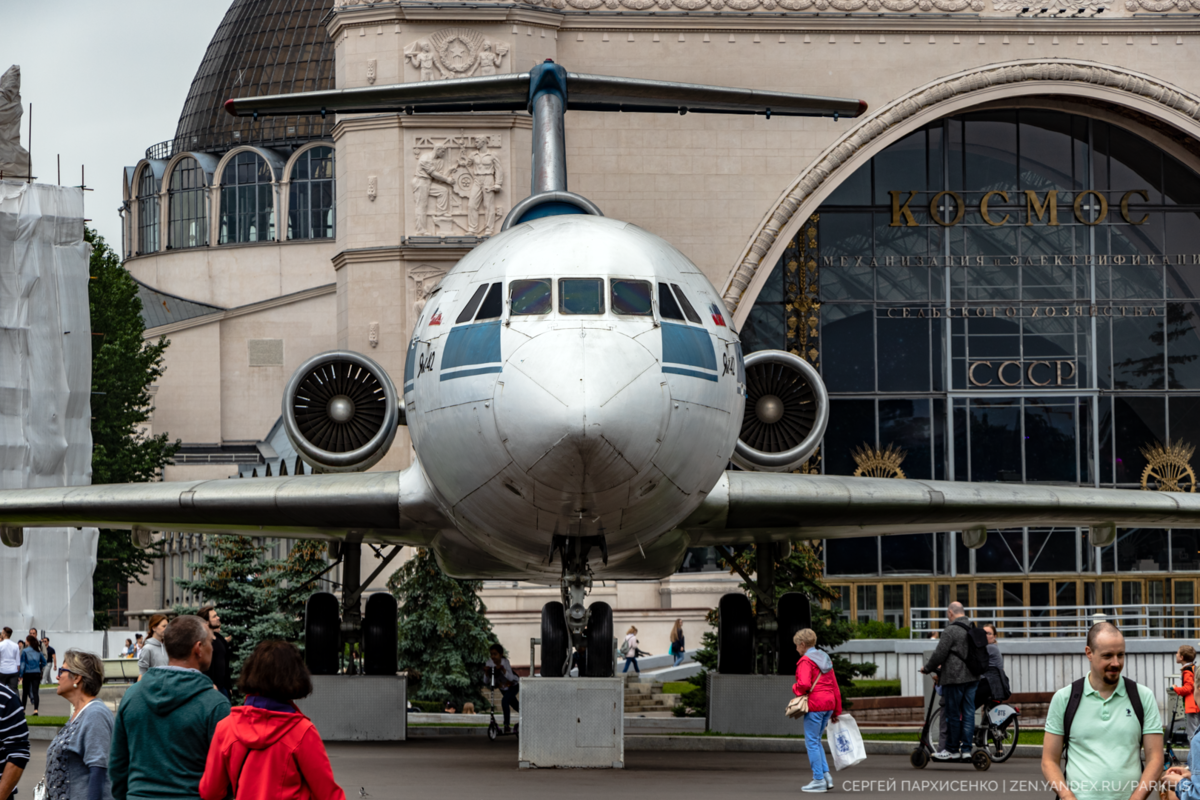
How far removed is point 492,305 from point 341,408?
6171 millimetres

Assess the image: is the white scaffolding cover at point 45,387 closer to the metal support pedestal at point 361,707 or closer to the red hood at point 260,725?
the metal support pedestal at point 361,707

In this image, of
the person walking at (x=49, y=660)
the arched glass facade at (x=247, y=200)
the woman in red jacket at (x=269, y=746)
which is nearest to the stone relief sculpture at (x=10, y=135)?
the person walking at (x=49, y=660)

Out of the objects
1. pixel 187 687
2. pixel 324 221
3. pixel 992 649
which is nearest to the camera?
pixel 187 687

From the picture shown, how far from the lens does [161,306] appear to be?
77562 millimetres

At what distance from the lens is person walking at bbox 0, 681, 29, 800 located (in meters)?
9.26

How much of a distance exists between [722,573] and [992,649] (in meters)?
27.6

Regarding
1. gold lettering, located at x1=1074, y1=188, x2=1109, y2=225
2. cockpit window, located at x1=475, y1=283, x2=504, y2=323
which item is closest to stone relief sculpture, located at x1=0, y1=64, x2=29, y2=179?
gold lettering, located at x1=1074, y1=188, x2=1109, y2=225

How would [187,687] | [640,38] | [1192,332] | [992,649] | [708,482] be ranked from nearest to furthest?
[187,687], [708,482], [992,649], [640,38], [1192,332]

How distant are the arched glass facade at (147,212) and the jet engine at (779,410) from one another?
66.3m

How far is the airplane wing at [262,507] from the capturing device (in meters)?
17.4

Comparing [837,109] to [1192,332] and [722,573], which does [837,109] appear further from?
[1192,332]

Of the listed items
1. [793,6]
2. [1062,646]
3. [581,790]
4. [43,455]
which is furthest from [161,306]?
[581,790]

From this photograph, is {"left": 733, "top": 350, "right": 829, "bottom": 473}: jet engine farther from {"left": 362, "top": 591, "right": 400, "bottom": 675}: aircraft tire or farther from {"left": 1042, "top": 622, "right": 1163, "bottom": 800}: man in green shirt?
{"left": 1042, "top": 622, "right": 1163, "bottom": 800}: man in green shirt

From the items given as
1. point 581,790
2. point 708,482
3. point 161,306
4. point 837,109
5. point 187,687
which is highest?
point 161,306
